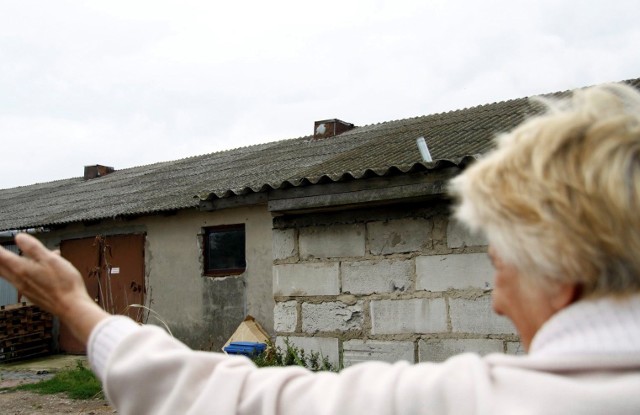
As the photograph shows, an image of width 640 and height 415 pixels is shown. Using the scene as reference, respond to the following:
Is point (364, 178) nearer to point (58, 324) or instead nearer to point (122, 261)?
point (122, 261)

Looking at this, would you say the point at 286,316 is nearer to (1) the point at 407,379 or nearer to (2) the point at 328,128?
(1) the point at 407,379

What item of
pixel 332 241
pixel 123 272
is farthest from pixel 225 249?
pixel 332 241

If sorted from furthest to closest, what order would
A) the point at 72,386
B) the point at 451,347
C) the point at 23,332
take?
the point at 23,332
the point at 72,386
the point at 451,347

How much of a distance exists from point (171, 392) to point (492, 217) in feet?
2.09

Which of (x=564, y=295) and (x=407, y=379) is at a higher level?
(x=564, y=295)

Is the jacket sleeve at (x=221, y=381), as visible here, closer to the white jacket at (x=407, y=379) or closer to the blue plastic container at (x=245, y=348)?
the white jacket at (x=407, y=379)

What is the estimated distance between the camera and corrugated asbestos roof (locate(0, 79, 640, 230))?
6.62 meters

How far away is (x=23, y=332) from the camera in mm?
13305

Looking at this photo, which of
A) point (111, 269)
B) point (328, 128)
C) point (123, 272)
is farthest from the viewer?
point (328, 128)

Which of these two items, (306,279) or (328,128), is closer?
(306,279)

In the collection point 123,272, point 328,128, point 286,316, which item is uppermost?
point 328,128

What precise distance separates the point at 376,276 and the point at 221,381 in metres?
4.70

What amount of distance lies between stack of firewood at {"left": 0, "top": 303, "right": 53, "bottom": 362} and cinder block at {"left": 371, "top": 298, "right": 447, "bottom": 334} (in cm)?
943

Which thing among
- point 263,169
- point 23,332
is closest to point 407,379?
point 263,169
